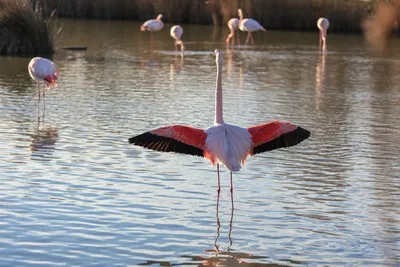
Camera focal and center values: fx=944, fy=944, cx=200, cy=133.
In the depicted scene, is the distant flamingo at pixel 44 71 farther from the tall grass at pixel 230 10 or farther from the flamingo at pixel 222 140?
the tall grass at pixel 230 10

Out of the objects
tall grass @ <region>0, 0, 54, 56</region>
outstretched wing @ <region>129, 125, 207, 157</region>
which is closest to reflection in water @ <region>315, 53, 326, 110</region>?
tall grass @ <region>0, 0, 54, 56</region>

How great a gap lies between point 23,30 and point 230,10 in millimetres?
13567

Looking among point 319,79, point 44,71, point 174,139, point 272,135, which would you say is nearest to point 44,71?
point 44,71

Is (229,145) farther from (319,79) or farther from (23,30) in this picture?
(23,30)

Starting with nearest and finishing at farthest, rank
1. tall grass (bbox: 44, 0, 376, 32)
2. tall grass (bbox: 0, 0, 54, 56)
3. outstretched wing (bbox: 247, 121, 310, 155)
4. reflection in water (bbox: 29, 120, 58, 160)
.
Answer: outstretched wing (bbox: 247, 121, 310, 155), reflection in water (bbox: 29, 120, 58, 160), tall grass (bbox: 0, 0, 54, 56), tall grass (bbox: 44, 0, 376, 32)

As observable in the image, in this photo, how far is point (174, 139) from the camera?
7688 millimetres

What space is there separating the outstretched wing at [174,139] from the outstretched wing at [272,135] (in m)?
0.44

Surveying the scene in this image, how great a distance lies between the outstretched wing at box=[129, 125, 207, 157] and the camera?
762 cm

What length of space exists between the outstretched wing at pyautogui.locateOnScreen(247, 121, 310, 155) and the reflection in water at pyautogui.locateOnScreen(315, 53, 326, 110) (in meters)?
7.36

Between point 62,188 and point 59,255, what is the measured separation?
2.16 m

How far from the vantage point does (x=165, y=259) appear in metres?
6.93

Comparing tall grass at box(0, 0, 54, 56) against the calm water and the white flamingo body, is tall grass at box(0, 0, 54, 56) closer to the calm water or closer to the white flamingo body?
the calm water

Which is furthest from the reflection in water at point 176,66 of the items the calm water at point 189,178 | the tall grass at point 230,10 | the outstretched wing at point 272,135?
the outstretched wing at point 272,135

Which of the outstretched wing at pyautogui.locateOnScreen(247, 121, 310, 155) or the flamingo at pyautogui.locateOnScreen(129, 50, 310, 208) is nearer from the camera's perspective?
the flamingo at pyautogui.locateOnScreen(129, 50, 310, 208)
